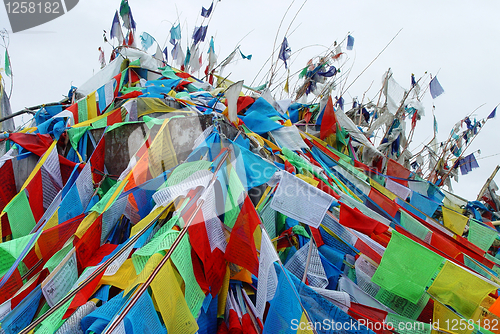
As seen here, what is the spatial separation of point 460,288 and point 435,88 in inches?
199

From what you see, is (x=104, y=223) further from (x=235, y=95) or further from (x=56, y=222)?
(x=235, y=95)

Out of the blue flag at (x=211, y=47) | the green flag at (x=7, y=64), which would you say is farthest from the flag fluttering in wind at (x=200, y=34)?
the green flag at (x=7, y=64)

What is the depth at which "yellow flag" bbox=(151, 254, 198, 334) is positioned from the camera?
1.50m

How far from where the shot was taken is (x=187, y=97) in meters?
3.93

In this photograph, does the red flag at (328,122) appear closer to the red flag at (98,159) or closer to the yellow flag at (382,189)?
the yellow flag at (382,189)

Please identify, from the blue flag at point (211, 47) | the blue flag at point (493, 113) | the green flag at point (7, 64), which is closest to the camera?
the green flag at point (7, 64)

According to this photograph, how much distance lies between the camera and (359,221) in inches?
79.9

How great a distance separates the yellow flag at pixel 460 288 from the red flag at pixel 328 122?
288 cm

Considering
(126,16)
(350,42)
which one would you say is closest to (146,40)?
(126,16)

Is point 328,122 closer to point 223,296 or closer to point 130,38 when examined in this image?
point 223,296

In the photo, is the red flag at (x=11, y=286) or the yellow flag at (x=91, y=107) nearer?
the red flag at (x=11, y=286)

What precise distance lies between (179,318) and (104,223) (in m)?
0.96

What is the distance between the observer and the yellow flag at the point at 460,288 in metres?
1.83

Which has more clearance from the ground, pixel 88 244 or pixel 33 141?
pixel 33 141
